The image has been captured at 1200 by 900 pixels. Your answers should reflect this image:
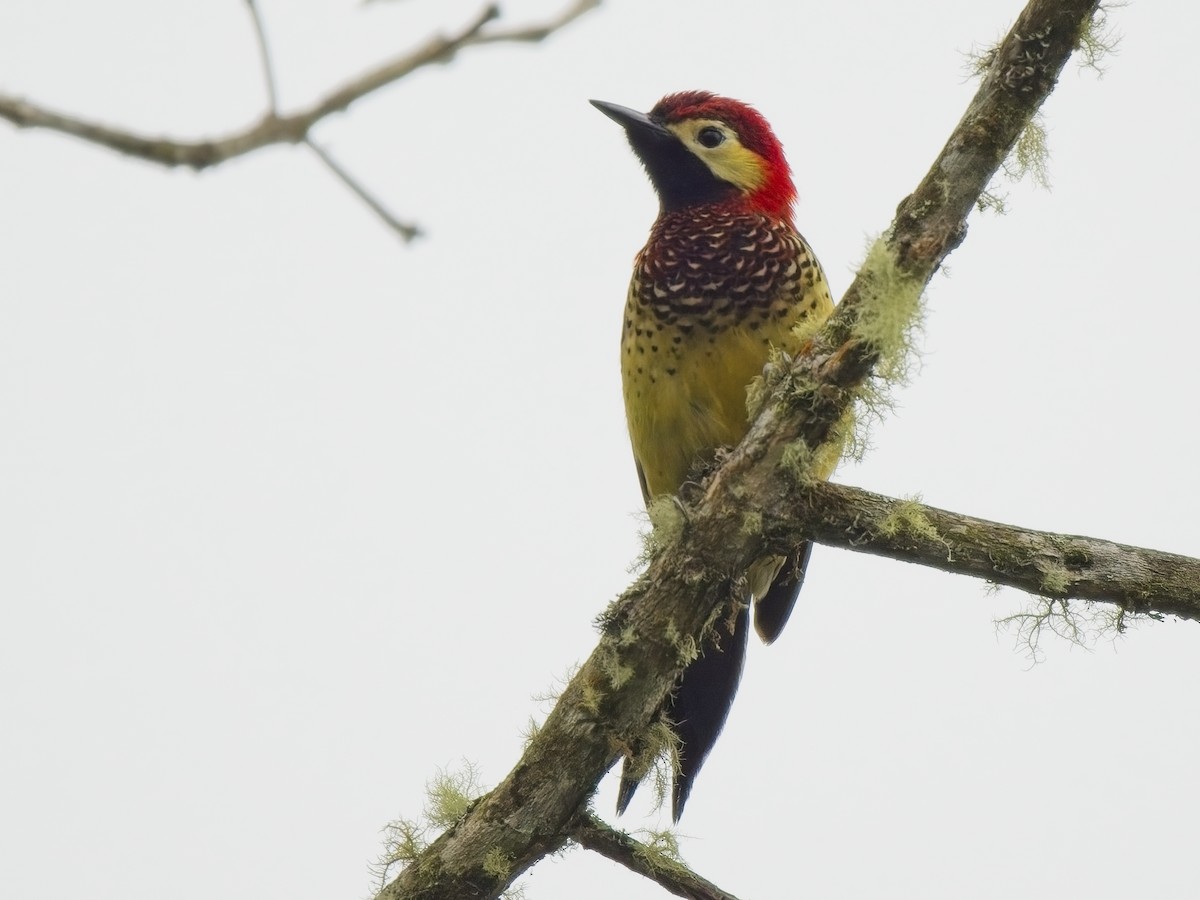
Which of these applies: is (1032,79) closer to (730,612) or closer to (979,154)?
(979,154)

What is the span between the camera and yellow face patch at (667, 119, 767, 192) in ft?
17.6

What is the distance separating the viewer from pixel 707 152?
538 centimetres

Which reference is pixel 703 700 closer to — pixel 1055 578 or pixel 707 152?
pixel 1055 578

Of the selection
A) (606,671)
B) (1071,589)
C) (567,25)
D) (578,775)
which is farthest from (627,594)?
(567,25)

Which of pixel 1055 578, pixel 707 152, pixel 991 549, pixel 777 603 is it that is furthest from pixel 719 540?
pixel 707 152

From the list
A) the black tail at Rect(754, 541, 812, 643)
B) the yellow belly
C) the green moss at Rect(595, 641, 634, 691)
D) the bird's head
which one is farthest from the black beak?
the green moss at Rect(595, 641, 634, 691)

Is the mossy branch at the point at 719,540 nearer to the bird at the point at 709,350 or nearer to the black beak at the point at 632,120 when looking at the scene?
the bird at the point at 709,350

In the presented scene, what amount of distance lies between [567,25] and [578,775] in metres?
2.51

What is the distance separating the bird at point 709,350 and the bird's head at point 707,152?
6 centimetres

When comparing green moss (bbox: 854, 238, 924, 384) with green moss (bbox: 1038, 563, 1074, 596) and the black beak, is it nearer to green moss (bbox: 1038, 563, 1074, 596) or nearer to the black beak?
green moss (bbox: 1038, 563, 1074, 596)

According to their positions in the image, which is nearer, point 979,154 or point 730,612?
point 979,154

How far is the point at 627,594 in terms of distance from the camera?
3793 millimetres

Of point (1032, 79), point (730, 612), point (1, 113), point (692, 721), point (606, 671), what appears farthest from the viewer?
point (692, 721)

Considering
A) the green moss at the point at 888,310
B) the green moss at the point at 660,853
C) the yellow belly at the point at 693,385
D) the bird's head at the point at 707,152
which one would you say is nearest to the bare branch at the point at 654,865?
the green moss at the point at 660,853
